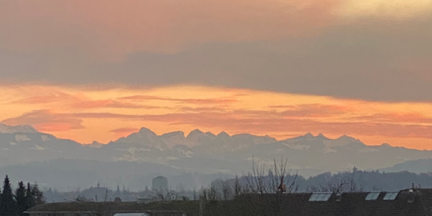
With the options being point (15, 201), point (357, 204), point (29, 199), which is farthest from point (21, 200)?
point (357, 204)

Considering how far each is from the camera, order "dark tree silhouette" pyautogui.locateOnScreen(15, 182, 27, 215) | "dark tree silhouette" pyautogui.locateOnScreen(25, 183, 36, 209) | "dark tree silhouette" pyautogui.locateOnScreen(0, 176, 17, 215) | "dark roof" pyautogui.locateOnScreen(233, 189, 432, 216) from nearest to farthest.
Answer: "dark roof" pyautogui.locateOnScreen(233, 189, 432, 216), "dark tree silhouette" pyautogui.locateOnScreen(0, 176, 17, 215), "dark tree silhouette" pyautogui.locateOnScreen(15, 182, 27, 215), "dark tree silhouette" pyautogui.locateOnScreen(25, 183, 36, 209)

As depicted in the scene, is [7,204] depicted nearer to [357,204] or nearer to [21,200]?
[21,200]

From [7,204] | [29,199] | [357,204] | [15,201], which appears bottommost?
[357,204]

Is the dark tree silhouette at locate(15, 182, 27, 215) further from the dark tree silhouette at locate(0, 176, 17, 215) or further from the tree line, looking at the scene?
the dark tree silhouette at locate(0, 176, 17, 215)

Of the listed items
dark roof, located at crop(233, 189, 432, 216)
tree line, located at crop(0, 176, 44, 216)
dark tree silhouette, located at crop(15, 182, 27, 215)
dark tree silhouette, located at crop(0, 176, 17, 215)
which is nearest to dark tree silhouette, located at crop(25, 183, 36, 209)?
tree line, located at crop(0, 176, 44, 216)

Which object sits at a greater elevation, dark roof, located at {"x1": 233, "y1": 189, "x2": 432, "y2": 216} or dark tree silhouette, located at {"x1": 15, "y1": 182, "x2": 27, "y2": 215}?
dark tree silhouette, located at {"x1": 15, "y1": 182, "x2": 27, "y2": 215}

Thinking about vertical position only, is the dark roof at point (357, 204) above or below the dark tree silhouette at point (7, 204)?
below

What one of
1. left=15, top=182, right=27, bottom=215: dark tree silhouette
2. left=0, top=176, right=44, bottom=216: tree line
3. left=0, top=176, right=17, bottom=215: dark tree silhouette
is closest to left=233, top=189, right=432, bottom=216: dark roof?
left=15, top=182, right=27, bottom=215: dark tree silhouette

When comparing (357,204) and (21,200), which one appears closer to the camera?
(357,204)

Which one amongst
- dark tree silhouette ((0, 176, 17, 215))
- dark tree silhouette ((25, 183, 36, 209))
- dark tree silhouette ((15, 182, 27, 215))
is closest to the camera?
dark tree silhouette ((0, 176, 17, 215))

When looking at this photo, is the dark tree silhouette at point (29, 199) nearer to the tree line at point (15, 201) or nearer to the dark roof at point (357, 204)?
the tree line at point (15, 201)

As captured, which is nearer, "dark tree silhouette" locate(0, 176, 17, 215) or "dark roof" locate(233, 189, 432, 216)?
"dark roof" locate(233, 189, 432, 216)

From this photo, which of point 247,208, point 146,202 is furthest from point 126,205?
point 247,208

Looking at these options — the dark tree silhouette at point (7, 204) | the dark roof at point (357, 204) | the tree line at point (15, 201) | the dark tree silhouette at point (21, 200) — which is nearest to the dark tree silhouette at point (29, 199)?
the tree line at point (15, 201)
